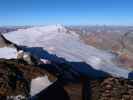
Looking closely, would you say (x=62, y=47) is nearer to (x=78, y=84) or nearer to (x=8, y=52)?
(x=8, y=52)

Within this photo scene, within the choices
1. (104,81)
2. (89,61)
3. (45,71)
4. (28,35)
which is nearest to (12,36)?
(28,35)

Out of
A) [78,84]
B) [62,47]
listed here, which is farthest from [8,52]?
[78,84]

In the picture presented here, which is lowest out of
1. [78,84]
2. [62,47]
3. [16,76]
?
[78,84]

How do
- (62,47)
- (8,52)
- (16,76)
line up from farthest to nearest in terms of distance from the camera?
(62,47)
(8,52)
(16,76)

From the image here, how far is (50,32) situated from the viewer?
23.9ft

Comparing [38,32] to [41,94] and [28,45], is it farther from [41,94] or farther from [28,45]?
[41,94]

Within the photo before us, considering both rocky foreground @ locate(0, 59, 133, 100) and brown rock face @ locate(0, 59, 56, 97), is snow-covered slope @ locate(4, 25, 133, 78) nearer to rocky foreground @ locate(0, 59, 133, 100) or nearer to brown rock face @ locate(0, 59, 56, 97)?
rocky foreground @ locate(0, 59, 133, 100)

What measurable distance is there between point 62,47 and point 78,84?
227 cm

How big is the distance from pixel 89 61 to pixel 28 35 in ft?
7.11

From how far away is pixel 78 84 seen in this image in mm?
4586

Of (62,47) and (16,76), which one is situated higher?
(62,47)

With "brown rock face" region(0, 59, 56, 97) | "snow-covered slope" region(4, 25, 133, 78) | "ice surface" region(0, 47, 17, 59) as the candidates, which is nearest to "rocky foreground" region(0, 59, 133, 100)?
"brown rock face" region(0, 59, 56, 97)

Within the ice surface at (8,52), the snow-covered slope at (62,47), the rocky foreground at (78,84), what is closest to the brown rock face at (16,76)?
the rocky foreground at (78,84)

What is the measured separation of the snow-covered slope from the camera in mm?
5961
